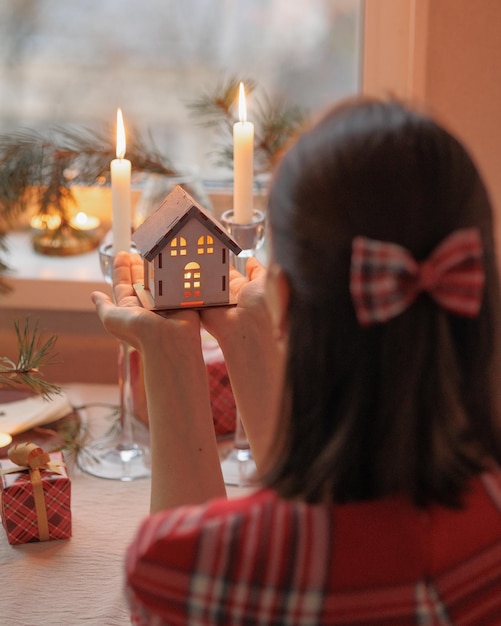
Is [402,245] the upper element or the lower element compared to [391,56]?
lower

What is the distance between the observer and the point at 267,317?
3.03ft

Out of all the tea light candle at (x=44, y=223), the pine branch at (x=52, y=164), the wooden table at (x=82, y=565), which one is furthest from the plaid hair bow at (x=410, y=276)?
the tea light candle at (x=44, y=223)

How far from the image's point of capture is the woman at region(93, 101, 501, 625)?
57 cm

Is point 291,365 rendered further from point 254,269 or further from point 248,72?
point 248,72

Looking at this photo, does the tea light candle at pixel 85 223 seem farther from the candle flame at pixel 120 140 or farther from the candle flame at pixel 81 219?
the candle flame at pixel 120 140

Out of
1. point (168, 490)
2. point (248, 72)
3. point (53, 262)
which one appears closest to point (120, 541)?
point (168, 490)

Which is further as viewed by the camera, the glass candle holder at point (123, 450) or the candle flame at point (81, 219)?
the candle flame at point (81, 219)

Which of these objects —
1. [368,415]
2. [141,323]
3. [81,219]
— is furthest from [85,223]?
[368,415]

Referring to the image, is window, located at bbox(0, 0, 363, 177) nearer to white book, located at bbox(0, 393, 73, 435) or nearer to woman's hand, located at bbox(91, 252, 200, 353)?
white book, located at bbox(0, 393, 73, 435)

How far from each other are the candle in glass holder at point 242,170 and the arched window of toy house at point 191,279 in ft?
0.62

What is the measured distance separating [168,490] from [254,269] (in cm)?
25

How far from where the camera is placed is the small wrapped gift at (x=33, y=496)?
96 centimetres

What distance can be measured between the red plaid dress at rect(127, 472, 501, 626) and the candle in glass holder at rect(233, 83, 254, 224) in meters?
0.54

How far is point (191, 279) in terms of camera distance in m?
0.92
